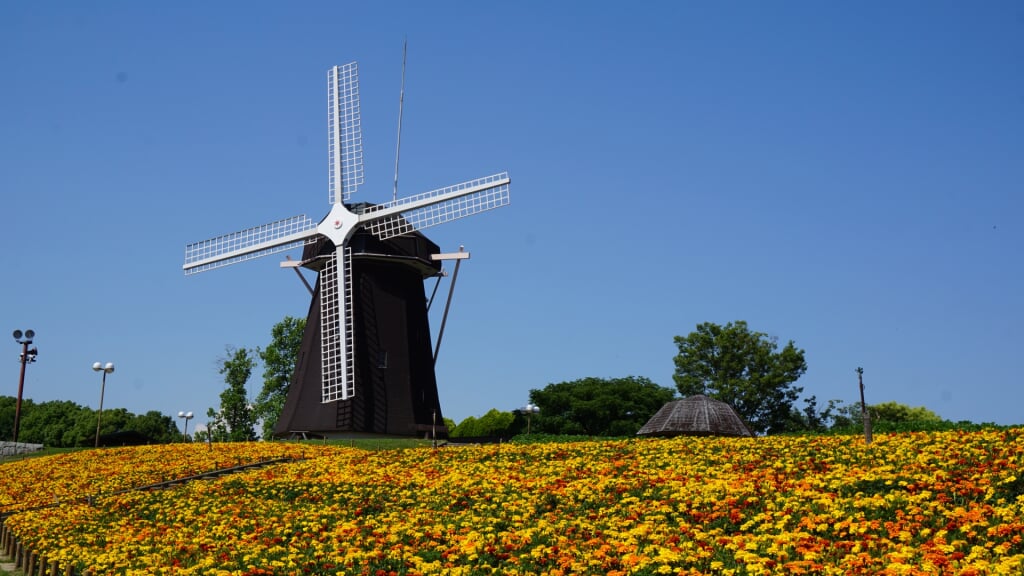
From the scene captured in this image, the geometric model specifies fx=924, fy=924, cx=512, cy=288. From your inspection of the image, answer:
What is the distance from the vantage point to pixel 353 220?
41.1 m

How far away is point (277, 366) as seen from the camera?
60031 millimetres

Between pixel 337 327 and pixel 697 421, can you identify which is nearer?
pixel 697 421

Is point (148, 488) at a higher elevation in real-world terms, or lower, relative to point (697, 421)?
lower

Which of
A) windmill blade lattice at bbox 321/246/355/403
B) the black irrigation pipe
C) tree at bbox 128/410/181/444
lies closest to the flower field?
the black irrigation pipe

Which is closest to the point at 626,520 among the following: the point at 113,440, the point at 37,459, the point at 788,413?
the point at 37,459

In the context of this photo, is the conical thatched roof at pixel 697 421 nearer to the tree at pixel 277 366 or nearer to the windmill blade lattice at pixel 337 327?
the windmill blade lattice at pixel 337 327

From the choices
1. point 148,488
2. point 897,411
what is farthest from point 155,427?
point 897,411

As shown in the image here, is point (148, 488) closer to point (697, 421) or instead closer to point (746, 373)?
point (697, 421)

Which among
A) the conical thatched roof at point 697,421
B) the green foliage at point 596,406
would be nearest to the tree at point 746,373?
the green foliage at point 596,406

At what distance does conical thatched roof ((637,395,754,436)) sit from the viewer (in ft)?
111

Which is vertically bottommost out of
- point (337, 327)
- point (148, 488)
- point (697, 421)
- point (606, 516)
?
point (606, 516)

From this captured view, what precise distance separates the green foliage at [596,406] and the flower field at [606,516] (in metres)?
38.9

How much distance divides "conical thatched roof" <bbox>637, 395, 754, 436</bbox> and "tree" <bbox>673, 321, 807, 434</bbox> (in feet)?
107

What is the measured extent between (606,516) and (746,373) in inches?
2255
